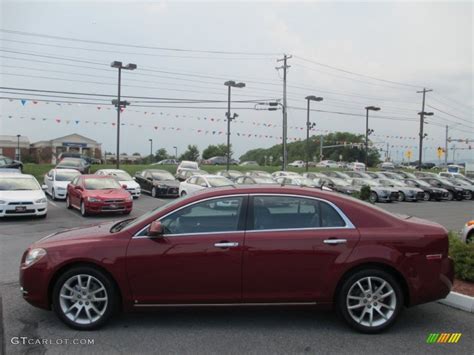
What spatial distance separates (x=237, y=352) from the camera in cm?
394

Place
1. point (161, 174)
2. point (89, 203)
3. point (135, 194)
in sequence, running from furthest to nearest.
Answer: point (161, 174) → point (135, 194) → point (89, 203)

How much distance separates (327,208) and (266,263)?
91cm

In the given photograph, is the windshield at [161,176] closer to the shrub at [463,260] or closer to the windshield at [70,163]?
the windshield at [70,163]

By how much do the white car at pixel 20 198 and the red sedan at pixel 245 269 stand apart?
30.6 feet

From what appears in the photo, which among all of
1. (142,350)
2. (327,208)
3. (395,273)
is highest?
(327,208)

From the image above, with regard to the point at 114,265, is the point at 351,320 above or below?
below

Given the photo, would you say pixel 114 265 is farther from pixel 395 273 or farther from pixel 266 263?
pixel 395 273

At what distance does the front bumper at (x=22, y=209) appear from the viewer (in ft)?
41.7

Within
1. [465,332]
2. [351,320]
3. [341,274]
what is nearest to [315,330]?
[351,320]

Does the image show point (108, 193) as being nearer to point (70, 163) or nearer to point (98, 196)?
point (98, 196)

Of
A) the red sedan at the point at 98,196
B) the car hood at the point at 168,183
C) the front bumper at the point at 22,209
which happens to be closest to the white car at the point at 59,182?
the red sedan at the point at 98,196

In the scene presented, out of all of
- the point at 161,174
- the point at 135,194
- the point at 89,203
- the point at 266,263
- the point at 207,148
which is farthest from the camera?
the point at 207,148

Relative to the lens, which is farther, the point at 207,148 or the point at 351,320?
the point at 207,148

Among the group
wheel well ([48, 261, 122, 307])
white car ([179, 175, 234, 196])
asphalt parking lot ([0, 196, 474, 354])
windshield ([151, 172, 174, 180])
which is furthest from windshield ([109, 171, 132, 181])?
wheel well ([48, 261, 122, 307])
